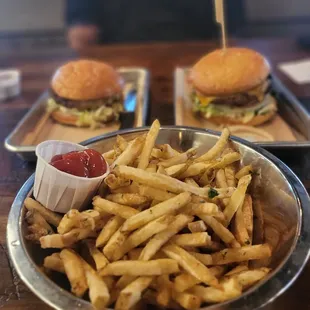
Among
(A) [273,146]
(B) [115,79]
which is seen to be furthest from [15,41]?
(A) [273,146]

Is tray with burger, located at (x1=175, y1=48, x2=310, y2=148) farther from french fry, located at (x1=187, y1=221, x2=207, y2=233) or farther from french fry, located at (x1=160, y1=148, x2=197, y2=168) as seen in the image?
french fry, located at (x1=187, y1=221, x2=207, y2=233)

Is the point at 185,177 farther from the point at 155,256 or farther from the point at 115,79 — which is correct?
the point at 115,79

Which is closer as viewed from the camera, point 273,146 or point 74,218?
point 74,218

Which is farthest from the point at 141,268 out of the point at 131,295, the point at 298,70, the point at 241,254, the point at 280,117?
the point at 298,70

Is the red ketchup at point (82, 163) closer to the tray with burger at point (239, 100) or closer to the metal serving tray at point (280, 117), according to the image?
the metal serving tray at point (280, 117)

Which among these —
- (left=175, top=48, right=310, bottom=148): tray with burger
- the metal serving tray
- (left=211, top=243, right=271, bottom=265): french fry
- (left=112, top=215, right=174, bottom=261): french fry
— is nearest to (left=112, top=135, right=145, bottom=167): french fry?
(left=112, top=215, right=174, bottom=261): french fry

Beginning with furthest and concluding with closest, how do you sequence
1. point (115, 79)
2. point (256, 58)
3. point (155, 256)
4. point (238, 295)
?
point (115, 79) < point (256, 58) < point (155, 256) < point (238, 295)

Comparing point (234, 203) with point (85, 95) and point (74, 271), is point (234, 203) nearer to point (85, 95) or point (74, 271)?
point (74, 271)
